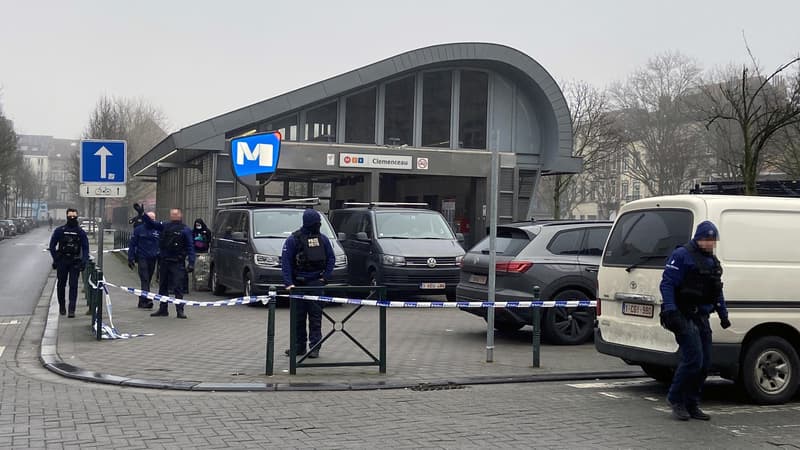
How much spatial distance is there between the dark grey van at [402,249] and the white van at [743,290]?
8435 millimetres

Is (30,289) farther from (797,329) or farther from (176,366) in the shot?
(797,329)

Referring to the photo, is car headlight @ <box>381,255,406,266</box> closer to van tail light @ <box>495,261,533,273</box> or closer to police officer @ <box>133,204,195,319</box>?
police officer @ <box>133,204,195,319</box>

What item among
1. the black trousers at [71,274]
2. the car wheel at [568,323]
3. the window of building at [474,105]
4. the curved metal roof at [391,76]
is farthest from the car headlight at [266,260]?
the window of building at [474,105]

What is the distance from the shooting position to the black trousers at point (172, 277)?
566 inches

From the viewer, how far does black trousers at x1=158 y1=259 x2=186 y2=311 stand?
14.4 meters

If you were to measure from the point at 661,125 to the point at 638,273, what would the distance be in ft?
195

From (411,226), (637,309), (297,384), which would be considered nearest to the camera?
(637,309)

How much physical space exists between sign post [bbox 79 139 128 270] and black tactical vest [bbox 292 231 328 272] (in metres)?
4.71

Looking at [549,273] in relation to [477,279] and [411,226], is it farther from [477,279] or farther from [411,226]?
[411,226]

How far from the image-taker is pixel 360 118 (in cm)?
2728

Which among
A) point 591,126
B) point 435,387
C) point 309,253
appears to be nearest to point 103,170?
point 309,253

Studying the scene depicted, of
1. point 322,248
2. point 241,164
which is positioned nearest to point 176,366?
point 322,248

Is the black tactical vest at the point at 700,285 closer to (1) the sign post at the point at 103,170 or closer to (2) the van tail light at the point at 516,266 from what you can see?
(2) the van tail light at the point at 516,266

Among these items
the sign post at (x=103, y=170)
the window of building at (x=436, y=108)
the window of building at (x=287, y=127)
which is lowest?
the sign post at (x=103, y=170)
